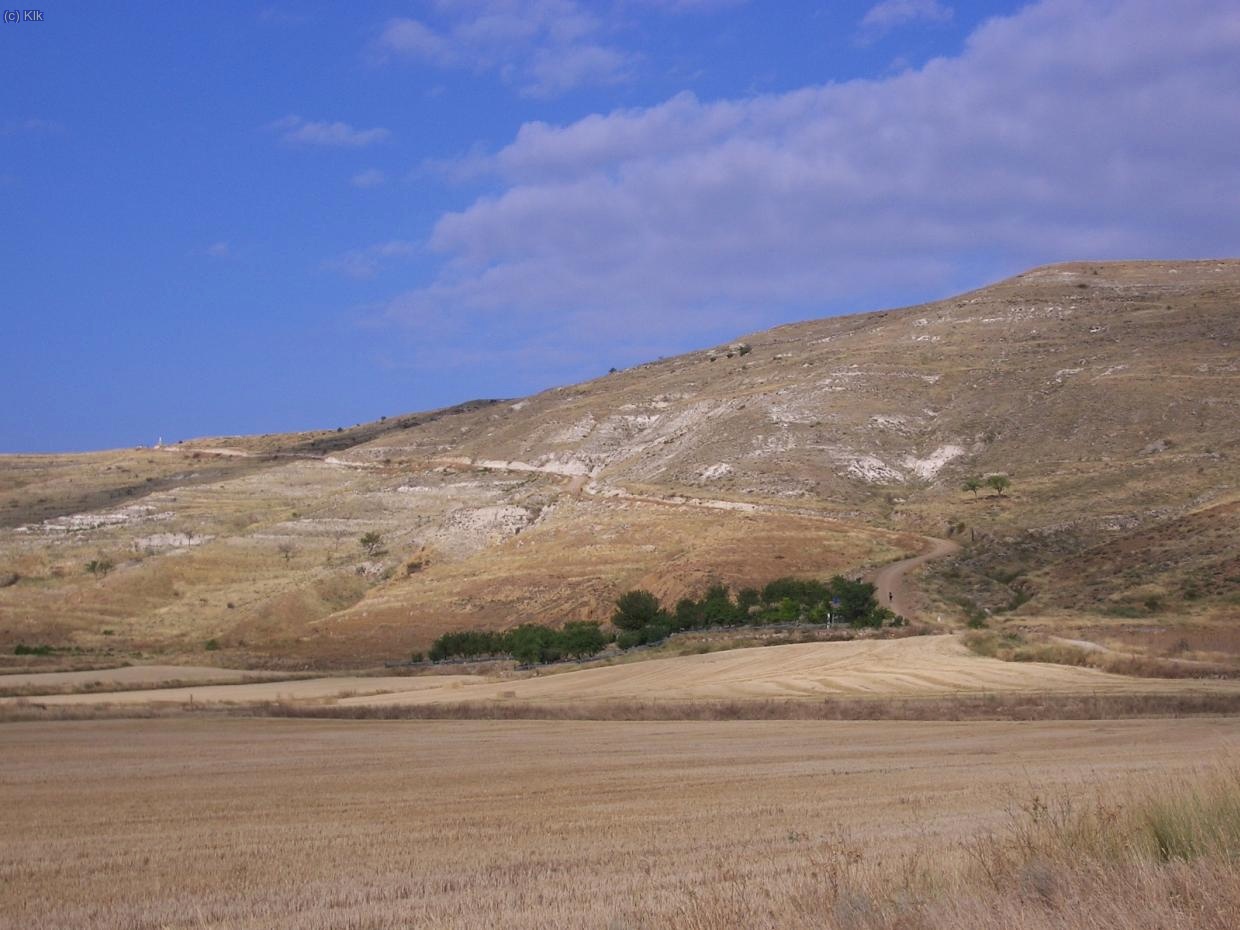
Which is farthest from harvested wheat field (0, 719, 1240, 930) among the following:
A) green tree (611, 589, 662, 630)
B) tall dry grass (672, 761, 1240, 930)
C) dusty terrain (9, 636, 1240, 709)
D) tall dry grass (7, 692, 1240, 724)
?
green tree (611, 589, 662, 630)

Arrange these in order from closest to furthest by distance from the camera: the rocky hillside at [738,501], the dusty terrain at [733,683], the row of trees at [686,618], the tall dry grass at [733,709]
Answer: the tall dry grass at [733,709], the dusty terrain at [733,683], the row of trees at [686,618], the rocky hillside at [738,501]

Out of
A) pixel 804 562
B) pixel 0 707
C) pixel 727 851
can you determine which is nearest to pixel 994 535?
pixel 804 562

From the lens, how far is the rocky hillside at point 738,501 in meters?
73.1

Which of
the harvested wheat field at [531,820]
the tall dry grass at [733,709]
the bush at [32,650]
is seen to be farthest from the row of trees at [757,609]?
the bush at [32,650]

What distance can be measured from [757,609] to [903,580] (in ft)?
32.2

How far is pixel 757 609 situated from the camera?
204 feet

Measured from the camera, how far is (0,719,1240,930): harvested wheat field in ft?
32.7

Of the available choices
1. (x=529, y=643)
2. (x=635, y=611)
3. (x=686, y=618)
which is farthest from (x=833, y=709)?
(x=635, y=611)

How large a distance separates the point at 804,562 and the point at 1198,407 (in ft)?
140

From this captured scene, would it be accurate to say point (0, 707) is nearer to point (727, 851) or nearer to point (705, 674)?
point (705, 674)

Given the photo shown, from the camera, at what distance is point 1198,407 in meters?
95.7

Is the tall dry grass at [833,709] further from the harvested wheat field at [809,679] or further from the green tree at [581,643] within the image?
the green tree at [581,643]

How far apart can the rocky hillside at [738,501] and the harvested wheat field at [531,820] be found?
35380mm

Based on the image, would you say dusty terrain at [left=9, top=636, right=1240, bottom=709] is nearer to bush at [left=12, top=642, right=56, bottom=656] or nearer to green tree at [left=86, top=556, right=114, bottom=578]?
bush at [left=12, top=642, right=56, bottom=656]
